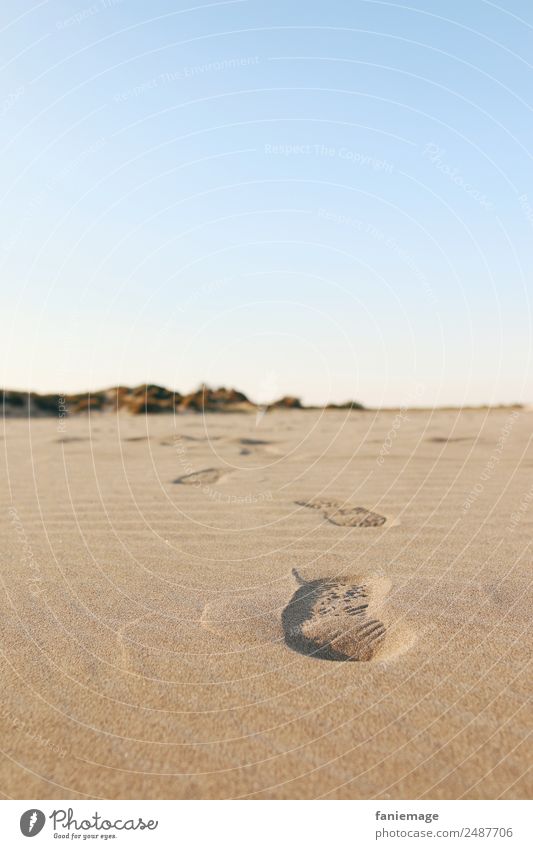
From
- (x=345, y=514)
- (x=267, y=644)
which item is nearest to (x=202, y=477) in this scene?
(x=345, y=514)

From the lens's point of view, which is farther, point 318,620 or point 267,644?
point 318,620

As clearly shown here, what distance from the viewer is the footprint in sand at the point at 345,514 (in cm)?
364

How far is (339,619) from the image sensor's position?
7.49 ft

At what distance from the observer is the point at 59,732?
5.40 ft

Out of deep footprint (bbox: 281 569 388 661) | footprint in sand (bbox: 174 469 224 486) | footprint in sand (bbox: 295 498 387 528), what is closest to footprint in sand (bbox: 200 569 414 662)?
deep footprint (bbox: 281 569 388 661)

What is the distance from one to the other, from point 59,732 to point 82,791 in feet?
0.72
